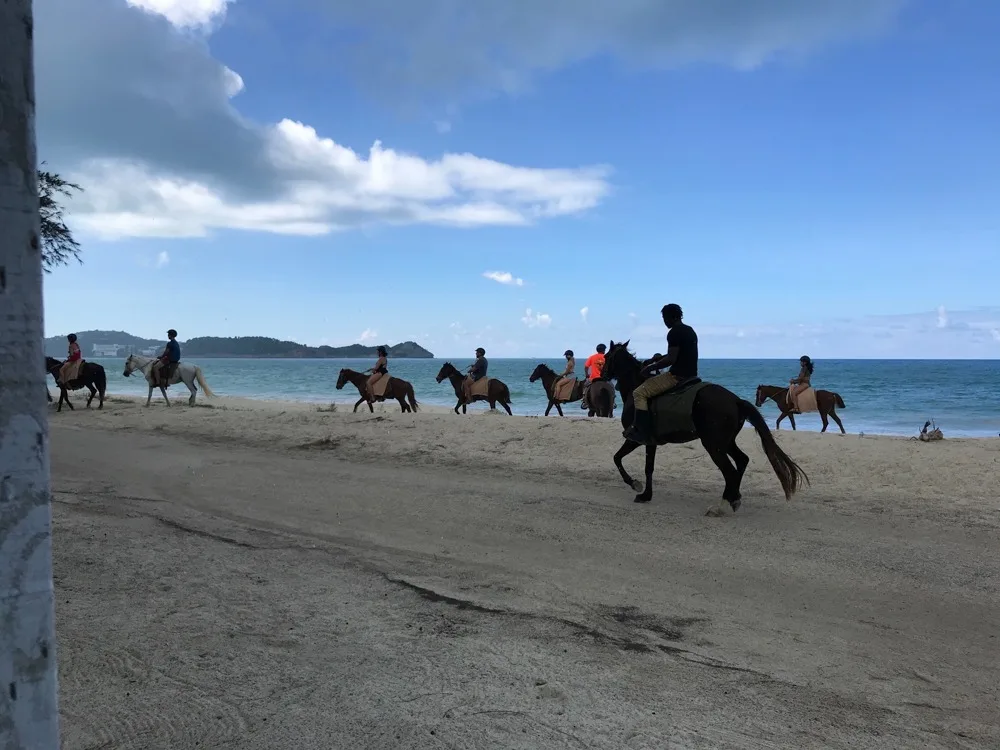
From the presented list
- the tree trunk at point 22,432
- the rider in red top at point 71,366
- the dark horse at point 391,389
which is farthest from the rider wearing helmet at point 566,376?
the tree trunk at point 22,432

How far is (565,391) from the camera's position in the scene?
2233 cm

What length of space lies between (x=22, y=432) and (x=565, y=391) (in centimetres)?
2094

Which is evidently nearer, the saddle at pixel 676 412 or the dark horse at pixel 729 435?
the dark horse at pixel 729 435

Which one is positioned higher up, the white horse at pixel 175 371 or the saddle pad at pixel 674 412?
the white horse at pixel 175 371

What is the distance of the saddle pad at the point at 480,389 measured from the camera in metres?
22.8

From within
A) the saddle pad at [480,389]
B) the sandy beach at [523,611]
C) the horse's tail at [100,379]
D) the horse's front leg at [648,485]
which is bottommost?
the sandy beach at [523,611]

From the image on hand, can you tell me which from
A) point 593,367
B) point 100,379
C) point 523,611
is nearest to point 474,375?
Answer: point 593,367

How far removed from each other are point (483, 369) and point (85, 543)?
1735cm

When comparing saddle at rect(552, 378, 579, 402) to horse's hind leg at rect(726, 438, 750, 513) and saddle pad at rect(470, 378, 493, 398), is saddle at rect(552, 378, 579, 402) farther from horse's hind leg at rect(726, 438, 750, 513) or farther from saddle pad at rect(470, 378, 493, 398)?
horse's hind leg at rect(726, 438, 750, 513)

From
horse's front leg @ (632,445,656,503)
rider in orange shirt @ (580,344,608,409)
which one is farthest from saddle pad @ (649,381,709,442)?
rider in orange shirt @ (580,344,608,409)

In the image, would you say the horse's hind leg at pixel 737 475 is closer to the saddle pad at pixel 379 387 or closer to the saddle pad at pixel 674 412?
the saddle pad at pixel 674 412

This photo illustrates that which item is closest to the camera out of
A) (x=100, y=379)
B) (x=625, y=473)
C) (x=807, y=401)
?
(x=625, y=473)

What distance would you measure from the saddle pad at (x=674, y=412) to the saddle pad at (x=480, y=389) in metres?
14.4

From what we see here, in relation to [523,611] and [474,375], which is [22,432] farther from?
[474,375]
